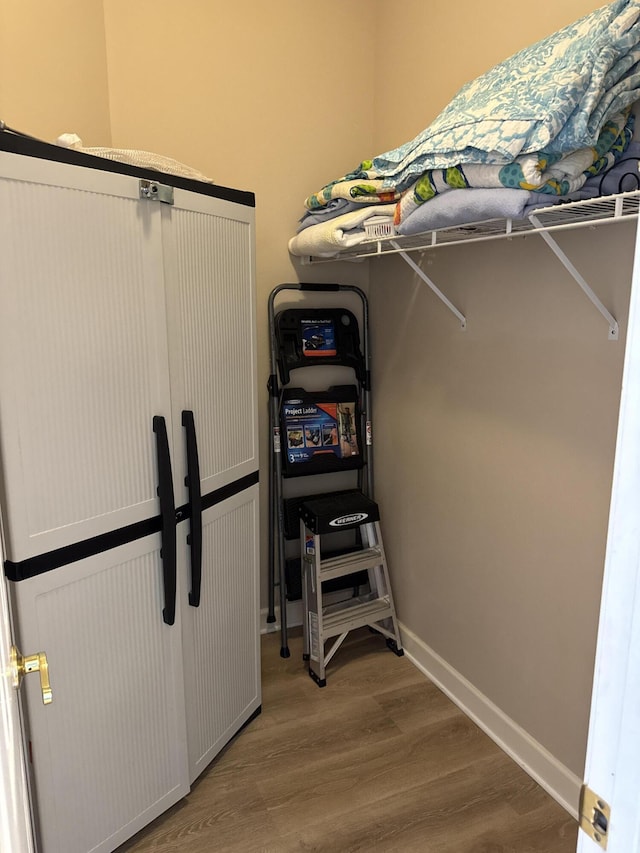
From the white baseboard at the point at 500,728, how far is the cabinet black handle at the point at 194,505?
3.59ft

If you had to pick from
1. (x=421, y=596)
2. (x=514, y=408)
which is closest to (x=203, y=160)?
(x=514, y=408)

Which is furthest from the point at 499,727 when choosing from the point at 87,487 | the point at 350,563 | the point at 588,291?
the point at 87,487

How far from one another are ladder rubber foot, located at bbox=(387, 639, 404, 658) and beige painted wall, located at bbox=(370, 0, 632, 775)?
0.11m

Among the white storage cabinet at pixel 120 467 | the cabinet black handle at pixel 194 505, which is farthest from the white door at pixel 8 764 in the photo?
the cabinet black handle at pixel 194 505

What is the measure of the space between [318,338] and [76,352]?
1339 millimetres

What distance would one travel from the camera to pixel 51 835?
1.52m

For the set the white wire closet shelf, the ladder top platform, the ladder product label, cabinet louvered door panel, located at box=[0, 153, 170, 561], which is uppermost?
the white wire closet shelf

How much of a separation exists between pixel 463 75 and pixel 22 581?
198 centimetres

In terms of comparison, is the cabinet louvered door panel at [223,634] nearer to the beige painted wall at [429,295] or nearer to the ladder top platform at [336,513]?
the ladder top platform at [336,513]

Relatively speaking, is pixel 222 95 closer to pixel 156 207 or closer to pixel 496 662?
pixel 156 207

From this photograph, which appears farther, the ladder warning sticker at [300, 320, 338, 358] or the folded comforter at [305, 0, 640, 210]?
the ladder warning sticker at [300, 320, 338, 358]

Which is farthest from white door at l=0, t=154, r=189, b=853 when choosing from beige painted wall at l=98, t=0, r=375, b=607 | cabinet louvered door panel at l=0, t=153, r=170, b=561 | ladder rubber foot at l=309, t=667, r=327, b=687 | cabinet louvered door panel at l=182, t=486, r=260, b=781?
beige painted wall at l=98, t=0, r=375, b=607

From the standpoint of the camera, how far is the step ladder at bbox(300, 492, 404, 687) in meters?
2.49

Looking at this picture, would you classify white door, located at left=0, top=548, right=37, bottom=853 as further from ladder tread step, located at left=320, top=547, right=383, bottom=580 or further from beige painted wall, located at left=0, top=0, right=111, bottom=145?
ladder tread step, located at left=320, top=547, right=383, bottom=580
